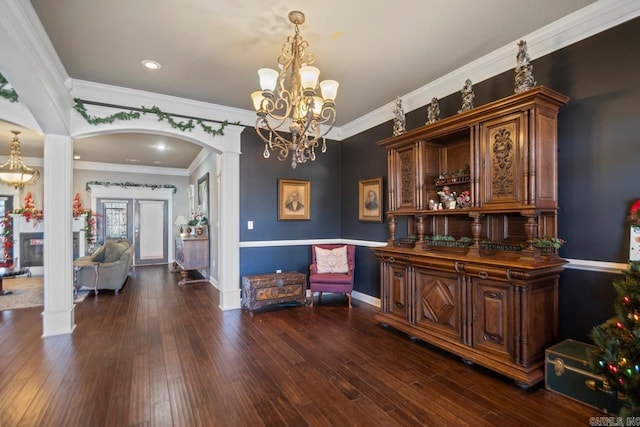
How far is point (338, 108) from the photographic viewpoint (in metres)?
4.53

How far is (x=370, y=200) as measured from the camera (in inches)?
190

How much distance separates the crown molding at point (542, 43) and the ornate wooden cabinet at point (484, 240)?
58 cm

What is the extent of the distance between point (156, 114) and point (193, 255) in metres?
3.38

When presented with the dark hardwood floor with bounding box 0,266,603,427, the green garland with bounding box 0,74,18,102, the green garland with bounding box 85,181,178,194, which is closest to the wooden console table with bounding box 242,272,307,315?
the dark hardwood floor with bounding box 0,266,603,427

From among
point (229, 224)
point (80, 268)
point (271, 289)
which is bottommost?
point (271, 289)

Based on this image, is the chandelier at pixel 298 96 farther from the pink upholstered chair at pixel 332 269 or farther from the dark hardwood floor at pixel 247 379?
the pink upholstered chair at pixel 332 269

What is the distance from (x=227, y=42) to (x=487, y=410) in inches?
145

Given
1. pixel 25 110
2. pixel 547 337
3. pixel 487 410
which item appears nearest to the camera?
pixel 487 410

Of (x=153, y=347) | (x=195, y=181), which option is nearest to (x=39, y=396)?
(x=153, y=347)

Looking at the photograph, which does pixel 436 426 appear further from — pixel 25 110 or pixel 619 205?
pixel 25 110

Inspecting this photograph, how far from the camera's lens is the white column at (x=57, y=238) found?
3.44m

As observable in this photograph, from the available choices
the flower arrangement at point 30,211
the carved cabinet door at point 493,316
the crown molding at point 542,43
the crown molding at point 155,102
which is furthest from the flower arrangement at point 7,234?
the carved cabinet door at point 493,316

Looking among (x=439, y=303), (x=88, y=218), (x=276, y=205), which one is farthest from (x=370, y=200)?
(x=88, y=218)

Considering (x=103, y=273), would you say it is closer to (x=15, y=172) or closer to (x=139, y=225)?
(x=15, y=172)
